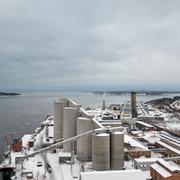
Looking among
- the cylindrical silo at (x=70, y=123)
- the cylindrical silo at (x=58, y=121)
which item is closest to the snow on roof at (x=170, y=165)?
the cylindrical silo at (x=70, y=123)

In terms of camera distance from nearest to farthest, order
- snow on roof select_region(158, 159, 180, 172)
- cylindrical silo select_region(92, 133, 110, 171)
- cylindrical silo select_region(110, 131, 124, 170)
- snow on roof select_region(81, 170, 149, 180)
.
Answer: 1. snow on roof select_region(81, 170, 149, 180)
2. snow on roof select_region(158, 159, 180, 172)
3. cylindrical silo select_region(92, 133, 110, 171)
4. cylindrical silo select_region(110, 131, 124, 170)

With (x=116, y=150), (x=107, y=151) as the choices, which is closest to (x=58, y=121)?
(x=116, y=150)

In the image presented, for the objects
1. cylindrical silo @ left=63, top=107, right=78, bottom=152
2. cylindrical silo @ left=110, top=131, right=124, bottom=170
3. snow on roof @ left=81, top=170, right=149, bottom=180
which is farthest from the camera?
cylindrical silo @ left=63, top=107, right=78, bottom=152

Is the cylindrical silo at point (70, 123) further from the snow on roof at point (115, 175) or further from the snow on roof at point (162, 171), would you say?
the snow on roof at point (115, 175)

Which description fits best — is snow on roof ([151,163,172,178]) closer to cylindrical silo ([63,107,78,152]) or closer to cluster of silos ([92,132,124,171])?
cluster of silos ([92,132,124,171])

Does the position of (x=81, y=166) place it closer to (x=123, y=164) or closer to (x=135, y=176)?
(x=123, y=164)

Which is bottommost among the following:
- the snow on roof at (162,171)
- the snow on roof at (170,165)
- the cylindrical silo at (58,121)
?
the snow on roof at (162,171)

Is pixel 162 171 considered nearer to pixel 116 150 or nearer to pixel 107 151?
pixel 107 151

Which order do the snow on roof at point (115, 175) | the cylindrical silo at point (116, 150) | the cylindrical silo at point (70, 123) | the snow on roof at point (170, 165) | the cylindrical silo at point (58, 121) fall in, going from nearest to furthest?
1. the snow on roof at point (115, 175)
2. the snow on roof at point (170, 165)
3. the cylindrical silo at point (116, 150)
4. the cylindrical silo at point (70, 123)
5. the cylindrical silo at point (58, 121)

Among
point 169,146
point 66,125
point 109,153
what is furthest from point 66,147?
point 169,146

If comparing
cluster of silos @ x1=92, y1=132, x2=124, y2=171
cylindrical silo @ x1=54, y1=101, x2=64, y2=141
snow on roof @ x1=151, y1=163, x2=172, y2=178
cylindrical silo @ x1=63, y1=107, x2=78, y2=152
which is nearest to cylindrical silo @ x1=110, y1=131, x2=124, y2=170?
cluster of silos @ x1=92, y1=132, x2=124, y2=171
